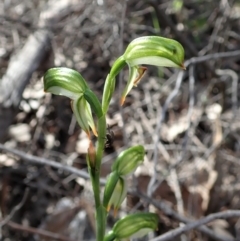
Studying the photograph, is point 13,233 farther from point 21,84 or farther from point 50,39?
point 50,39

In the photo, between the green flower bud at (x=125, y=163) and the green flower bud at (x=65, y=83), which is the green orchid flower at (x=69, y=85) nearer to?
the green flower bud at (x=65, y=83)

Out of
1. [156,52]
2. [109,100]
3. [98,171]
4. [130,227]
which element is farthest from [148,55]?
[130,227]

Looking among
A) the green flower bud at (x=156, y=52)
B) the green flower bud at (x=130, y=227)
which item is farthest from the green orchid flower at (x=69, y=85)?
the green flower bud at (x=130, y=227)

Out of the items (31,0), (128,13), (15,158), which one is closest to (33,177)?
(15,158)

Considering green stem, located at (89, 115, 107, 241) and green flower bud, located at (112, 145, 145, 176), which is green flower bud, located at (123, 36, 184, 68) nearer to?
green stem, located at (89, 115, 107, 241)

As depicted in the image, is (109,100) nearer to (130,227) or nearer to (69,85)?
(69,85)

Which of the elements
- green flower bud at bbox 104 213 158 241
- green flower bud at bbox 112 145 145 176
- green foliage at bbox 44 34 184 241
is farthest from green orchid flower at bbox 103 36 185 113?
green flower bud at bbox 104 213 158 241
